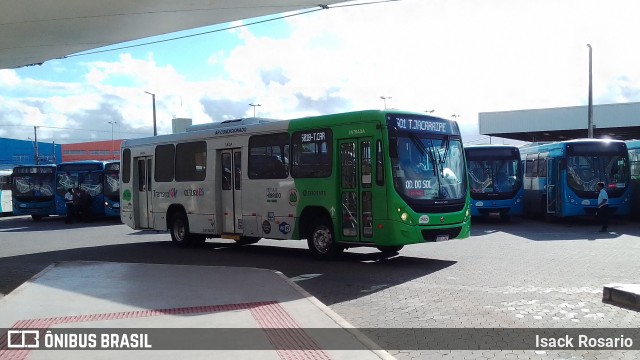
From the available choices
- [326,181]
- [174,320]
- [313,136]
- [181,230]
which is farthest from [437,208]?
[181,230]

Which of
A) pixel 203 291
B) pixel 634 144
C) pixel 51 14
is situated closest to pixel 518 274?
pixel 203 291

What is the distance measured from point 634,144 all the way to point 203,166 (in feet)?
55.3

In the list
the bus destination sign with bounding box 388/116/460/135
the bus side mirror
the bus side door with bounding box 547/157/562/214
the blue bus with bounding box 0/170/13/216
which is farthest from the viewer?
the blue bus with bounding box 0/170/13/216

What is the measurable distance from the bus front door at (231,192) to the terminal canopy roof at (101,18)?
11.6ft

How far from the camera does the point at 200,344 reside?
20.8 ft

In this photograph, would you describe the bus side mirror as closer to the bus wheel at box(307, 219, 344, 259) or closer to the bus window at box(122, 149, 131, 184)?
the bus wheel at box(307, 219, 344, 259)

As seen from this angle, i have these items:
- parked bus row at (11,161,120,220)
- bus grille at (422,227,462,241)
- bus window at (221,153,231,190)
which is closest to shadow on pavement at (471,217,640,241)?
bus grille at (422,227,462,241)

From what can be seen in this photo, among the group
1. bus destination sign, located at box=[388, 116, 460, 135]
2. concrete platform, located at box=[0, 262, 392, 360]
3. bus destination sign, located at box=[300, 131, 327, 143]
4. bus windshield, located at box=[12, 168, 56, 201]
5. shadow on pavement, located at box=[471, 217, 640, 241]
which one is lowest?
shadow on pavement, located at box=[471, 217, 640, 241]

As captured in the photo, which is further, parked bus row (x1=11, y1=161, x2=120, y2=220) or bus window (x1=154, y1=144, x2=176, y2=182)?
parked bus row (x1=11, y1=161, x2=120, y2=220)

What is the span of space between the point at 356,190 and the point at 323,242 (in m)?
1.59

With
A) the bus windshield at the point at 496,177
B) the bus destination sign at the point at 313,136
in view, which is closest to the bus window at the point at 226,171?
the bus destination sign at the point at 313,136

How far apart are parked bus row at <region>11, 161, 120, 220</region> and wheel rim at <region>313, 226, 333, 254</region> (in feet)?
62.5

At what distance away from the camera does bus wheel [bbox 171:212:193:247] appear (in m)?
16.6

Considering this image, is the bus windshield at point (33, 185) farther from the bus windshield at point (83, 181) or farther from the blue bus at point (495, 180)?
the blue bus at point (495, 180)
